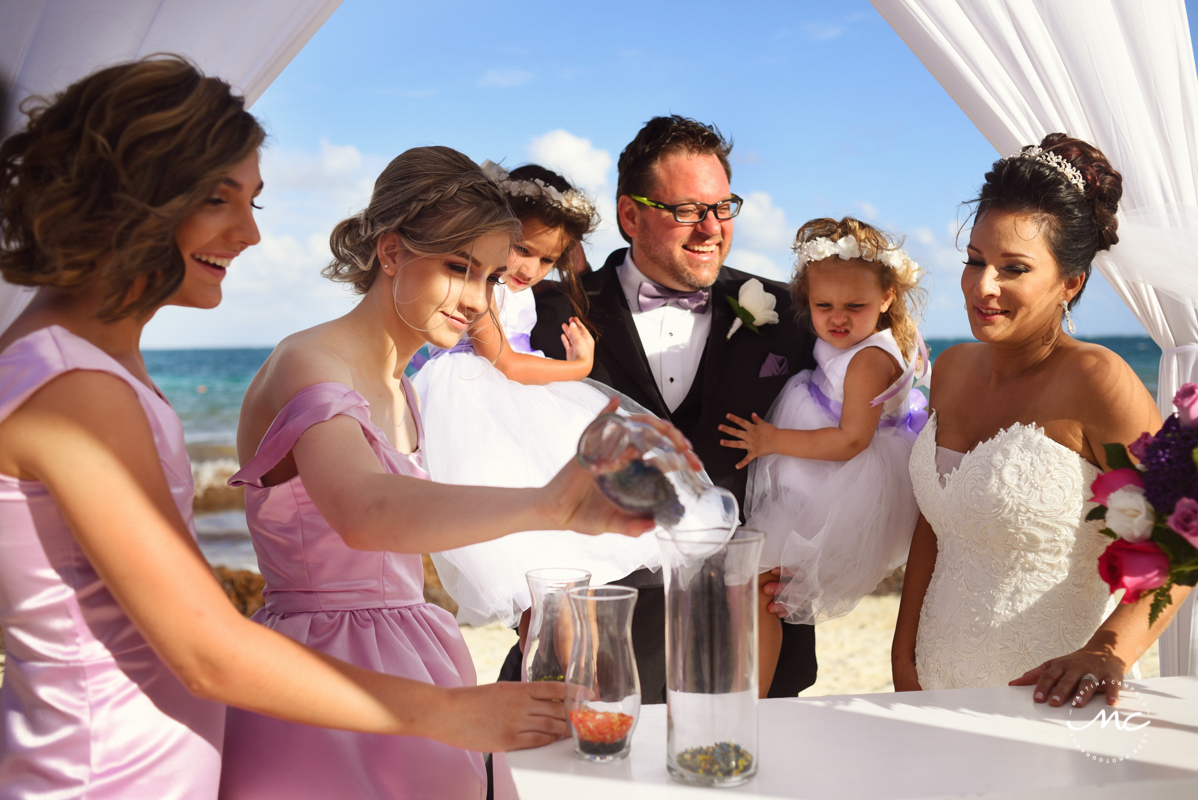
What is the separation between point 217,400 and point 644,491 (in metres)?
20.9

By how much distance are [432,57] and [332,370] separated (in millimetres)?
26725

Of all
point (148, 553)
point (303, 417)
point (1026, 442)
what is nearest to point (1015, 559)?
point (1026, 442)

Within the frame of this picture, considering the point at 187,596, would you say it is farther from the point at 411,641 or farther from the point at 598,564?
the point at 598,564

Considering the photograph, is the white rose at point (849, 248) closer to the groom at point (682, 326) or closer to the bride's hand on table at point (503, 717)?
the groom at point (682, 326)

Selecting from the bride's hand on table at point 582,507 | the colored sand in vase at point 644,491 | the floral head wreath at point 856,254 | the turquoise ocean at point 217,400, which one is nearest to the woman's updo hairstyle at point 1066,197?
the floral head wreath at point 856,254

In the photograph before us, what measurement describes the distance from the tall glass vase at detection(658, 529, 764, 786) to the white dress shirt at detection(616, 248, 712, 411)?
1.98 m

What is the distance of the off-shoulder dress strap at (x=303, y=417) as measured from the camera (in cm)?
152

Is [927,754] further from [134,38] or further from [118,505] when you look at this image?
[134,38]

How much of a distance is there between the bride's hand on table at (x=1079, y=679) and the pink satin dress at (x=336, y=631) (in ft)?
3.41

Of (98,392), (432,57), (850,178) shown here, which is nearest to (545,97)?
(432,57)

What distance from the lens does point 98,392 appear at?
1.12 meters

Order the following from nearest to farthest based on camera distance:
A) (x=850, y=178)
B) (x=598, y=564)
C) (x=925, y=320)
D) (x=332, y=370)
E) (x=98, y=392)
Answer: (x=98, y=392) → (x=332, y=370) → (x=598, y=564) → (x=925, y=320) → (x=850, y=178)

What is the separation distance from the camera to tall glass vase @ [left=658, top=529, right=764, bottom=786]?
1.12m

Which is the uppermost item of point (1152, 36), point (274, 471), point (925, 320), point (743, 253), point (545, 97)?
point (545, 97)
